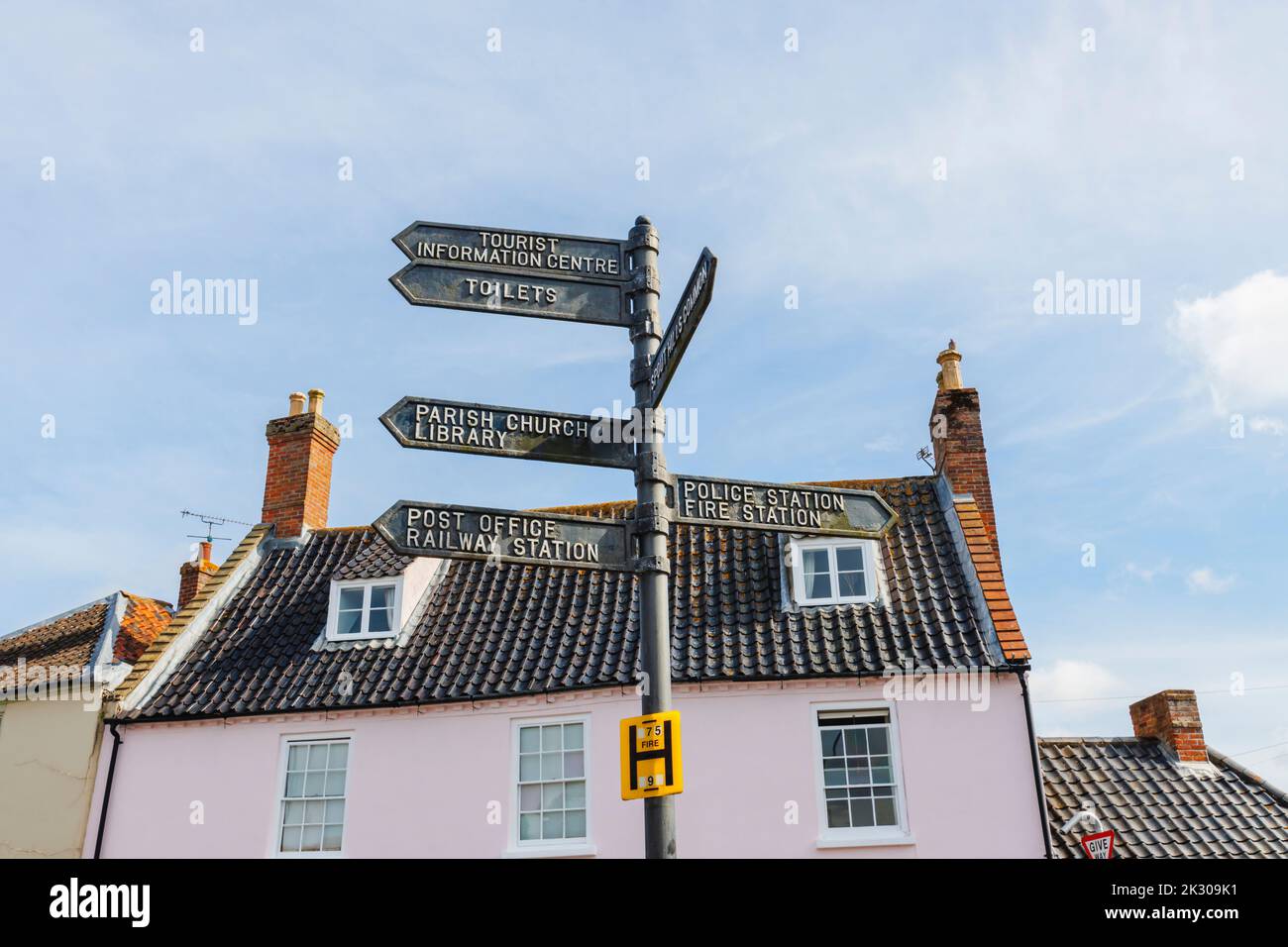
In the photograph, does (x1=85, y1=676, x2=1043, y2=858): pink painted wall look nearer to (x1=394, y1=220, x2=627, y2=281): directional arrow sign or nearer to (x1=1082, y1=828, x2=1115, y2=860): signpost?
(x1=1082, y1=828, x2=1115, y2=860): signpost

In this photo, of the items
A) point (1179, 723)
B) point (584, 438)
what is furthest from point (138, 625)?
point (1179, 723)

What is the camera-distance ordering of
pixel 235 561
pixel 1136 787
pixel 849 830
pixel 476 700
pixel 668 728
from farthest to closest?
pixel 235 561 → pixel 1136 787 → pixel 476 700 → pixel 849 830 → pixel 668 728

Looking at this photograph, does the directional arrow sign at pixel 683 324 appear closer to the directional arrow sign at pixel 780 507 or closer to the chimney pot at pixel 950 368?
the directional arrow sign at pixel 780 507

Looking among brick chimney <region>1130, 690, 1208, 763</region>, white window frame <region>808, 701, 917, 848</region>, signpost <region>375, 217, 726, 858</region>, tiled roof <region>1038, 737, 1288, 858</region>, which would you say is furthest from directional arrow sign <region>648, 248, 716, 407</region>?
brick chimney <region>1130, 690, 1208, 763</region>

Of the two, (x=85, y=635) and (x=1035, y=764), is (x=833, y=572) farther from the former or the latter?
(x=85, y=635)

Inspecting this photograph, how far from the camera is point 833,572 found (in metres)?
15.1

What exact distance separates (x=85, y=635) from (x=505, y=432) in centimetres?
1383

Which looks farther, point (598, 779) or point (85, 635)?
point (85, 635)

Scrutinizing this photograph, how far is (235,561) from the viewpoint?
58.7 feet

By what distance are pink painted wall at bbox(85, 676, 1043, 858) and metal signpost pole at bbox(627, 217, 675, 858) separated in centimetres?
735
